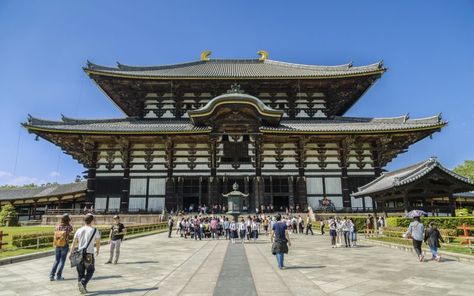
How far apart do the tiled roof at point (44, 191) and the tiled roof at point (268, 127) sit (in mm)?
13738

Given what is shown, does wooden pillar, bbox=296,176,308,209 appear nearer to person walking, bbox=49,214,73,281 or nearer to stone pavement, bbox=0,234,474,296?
stone pavement, bbox=0,234,474,296

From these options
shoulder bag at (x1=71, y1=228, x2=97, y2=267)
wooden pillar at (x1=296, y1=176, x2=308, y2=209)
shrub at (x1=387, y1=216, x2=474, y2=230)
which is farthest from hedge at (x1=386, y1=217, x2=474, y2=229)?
shoulder bag at (x1=71, y1=228, x2=97, y2=267)

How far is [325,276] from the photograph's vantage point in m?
8.05

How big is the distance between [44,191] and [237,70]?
110ft

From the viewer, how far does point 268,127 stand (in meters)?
28.4

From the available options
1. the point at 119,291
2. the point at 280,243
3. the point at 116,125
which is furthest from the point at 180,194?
the point at 119,291

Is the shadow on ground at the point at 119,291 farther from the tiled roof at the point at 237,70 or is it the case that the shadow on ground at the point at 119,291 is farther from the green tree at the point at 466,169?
the green tree at the point at 466,169

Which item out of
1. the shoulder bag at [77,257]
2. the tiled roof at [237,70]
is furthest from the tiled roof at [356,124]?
the shoulder bag at [77,257]

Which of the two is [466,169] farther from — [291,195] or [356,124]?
[291,195]

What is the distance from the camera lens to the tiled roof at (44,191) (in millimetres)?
40312

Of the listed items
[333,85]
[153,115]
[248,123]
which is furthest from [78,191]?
[333,85]

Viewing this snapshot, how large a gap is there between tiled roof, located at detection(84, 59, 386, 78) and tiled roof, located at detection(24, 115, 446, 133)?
192 inches

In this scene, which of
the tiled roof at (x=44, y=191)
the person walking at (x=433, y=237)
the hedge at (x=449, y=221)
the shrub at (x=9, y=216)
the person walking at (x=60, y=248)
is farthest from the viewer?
the tiled roof at (x=44, y=191)

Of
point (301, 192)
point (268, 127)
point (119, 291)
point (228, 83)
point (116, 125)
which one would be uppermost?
point (228, 83)
